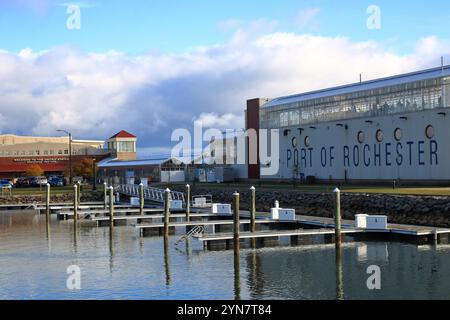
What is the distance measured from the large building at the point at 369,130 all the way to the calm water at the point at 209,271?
24.9m

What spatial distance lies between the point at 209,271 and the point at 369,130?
39.5 m

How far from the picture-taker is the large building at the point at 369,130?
190 feet

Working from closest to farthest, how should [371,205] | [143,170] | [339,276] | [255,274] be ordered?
[339,276] < [255,274] < [371,205] < [143,170]

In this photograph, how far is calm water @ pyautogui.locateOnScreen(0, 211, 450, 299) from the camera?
24750 mm

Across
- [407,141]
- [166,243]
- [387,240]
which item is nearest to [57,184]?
[407,141]

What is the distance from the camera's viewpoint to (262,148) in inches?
3314

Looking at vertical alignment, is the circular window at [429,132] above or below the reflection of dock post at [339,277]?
above

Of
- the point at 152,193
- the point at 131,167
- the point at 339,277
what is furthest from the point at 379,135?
the point at 131,167

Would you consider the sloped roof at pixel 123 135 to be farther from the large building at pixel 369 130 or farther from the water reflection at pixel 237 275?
the water reflection at pixel 237 275

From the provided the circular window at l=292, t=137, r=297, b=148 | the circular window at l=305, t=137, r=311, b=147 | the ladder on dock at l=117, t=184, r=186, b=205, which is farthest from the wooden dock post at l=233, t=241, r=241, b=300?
the circular window at l=292, t=137, r=297, b=148

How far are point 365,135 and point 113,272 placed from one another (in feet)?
136

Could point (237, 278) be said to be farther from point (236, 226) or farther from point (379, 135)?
point (379, 135)

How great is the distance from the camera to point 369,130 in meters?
65.1

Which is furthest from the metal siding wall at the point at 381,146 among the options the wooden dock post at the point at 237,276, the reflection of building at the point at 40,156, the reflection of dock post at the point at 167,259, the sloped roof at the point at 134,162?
the reflection of building at the point at 40,156
